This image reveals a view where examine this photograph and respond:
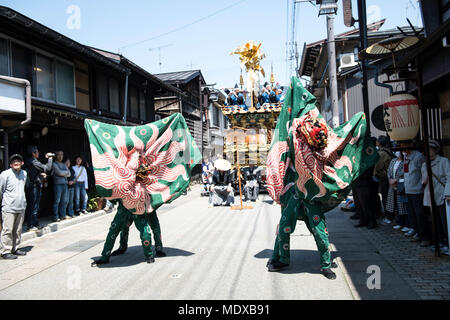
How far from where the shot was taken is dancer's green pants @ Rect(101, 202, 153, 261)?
5832 millimetres

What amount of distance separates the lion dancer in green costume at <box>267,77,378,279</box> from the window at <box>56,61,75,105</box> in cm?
858

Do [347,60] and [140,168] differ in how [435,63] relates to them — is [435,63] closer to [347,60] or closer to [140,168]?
[140,168]

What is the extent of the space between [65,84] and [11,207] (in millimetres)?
6451

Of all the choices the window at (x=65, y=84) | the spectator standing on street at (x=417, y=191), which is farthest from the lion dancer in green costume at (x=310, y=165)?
the window at (x=65, y=84)

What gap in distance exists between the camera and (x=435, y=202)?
19.0ft

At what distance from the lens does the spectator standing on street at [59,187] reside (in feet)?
31.7

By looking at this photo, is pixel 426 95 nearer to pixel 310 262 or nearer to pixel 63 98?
pixel 310 262

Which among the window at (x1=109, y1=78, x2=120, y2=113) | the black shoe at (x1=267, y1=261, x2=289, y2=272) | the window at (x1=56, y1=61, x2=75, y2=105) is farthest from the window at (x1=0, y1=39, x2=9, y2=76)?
the black shoe at (x1=267, y1=261, x2=289, y2=272)

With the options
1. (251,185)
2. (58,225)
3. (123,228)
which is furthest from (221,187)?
(123,228)

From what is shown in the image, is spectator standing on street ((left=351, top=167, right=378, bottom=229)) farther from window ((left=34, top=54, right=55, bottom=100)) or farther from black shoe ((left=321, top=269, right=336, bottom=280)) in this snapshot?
window ((left=34, top=54, right=55, bottom=100))

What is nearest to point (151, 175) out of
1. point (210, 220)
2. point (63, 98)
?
point (210, 220)

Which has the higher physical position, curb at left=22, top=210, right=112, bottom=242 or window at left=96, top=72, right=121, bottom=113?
window at left=96, top=72, right=121, bottom=113

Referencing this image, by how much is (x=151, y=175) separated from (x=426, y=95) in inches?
231

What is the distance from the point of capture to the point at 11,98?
282 inches
